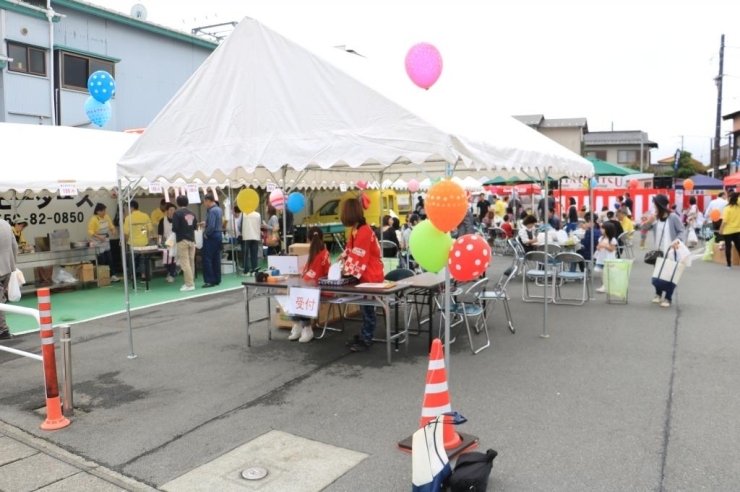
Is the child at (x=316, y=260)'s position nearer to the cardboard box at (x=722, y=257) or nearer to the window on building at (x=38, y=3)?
the cardboard box at (x=722, y=257)

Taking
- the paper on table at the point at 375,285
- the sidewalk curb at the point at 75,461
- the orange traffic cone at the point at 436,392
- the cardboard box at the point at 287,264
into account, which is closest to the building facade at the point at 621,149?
the cardboard box at the point at 287,264

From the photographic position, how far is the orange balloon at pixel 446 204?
3.91 metres

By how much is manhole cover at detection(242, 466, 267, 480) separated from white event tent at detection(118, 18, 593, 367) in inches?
104

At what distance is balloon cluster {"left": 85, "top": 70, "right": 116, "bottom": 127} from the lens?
12805 mm

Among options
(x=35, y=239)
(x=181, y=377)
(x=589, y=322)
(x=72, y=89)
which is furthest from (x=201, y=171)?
(x=72, y=89)

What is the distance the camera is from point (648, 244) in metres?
20.0

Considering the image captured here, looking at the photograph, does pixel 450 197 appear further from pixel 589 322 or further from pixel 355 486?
pixel 589 322

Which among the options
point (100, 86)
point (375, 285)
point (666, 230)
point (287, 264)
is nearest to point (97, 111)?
point (100, 86)

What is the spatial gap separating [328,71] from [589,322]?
493 cm

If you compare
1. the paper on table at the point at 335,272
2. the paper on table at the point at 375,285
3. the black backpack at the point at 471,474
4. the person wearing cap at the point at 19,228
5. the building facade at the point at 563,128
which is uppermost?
the building facade at the point at 563,128

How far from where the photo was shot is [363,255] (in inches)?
242

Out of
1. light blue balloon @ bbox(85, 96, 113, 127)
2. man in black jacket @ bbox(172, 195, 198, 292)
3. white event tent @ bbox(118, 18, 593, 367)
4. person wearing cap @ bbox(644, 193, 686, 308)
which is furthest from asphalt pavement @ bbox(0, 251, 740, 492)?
light blue balloon @ bbox(85, 96, 113, 127)

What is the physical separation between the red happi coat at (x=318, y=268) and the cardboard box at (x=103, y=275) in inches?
288

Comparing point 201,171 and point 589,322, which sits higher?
point 201,171
